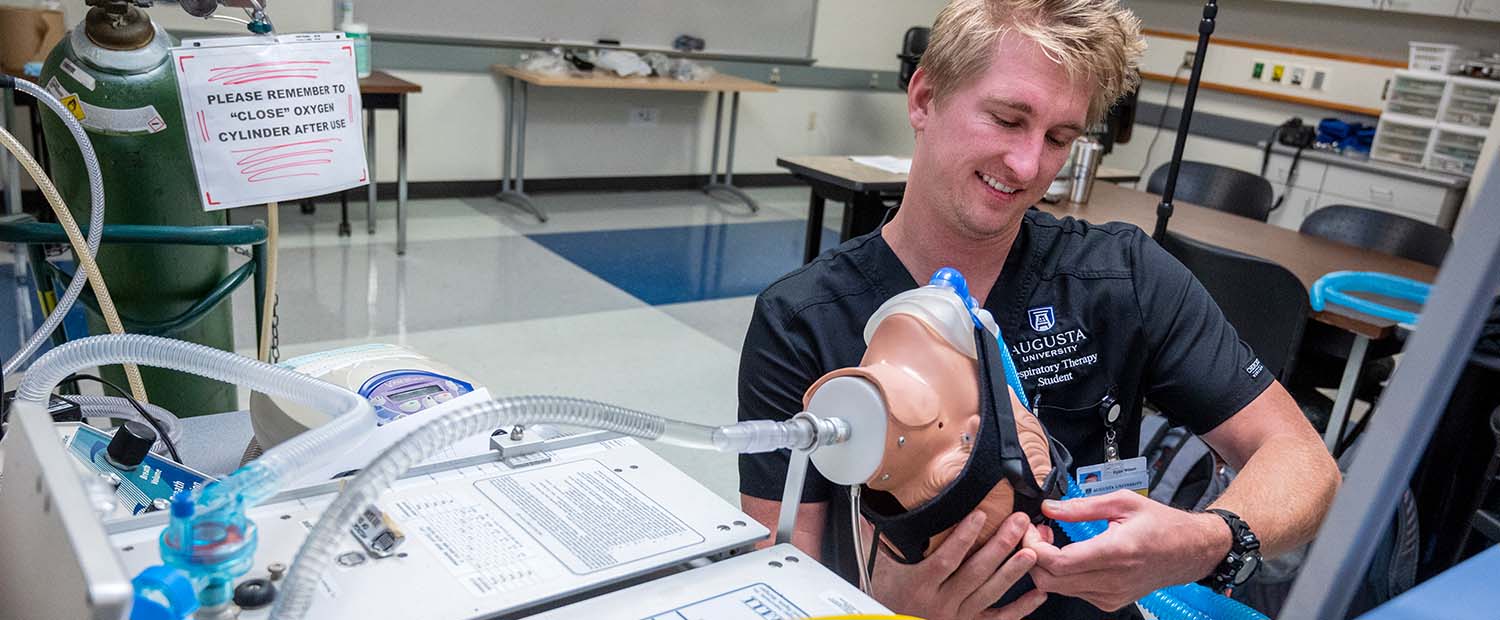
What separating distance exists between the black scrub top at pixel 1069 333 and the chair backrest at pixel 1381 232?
6.96 feet

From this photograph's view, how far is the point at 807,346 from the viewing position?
3.54ft

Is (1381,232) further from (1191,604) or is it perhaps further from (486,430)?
(486,430)

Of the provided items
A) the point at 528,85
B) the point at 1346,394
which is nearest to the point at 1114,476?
the point at 1346,394

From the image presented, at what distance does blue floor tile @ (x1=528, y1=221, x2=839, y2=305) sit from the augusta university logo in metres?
2.82

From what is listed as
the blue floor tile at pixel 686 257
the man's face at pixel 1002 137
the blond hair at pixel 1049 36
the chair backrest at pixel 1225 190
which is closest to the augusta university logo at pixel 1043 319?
the man's face at pixel 1002 137

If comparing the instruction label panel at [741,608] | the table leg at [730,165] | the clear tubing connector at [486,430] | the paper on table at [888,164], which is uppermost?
the clear tubing connector at [486,430]

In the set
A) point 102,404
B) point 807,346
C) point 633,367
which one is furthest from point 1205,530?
point 633,367

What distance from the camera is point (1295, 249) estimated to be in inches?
109

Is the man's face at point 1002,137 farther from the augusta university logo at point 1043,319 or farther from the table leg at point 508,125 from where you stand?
the table leg at point 508,125

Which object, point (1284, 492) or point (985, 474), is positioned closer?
point (985, 474)

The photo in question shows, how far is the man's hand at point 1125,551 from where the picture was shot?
30.5 inches

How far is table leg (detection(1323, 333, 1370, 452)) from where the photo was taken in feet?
7.41

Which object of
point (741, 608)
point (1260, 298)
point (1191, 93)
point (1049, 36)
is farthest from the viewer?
point (1260, 298)

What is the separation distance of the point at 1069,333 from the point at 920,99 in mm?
308
